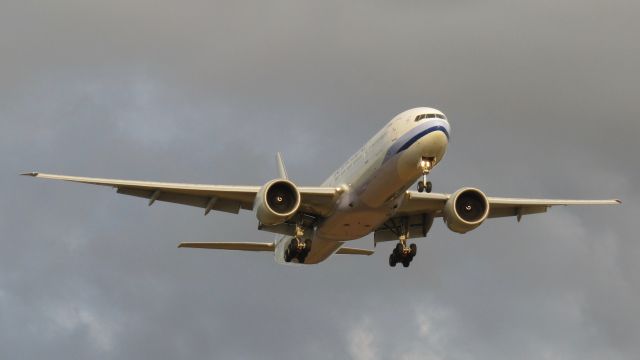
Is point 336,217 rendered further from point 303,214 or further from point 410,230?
point 410,230

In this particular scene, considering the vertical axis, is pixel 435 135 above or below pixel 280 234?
above

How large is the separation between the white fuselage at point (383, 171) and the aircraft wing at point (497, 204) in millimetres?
2276

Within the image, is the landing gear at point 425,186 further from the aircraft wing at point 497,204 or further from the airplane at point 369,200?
the aircraft wing at point 497,204

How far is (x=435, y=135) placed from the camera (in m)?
49.1

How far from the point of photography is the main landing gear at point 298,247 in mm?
53781

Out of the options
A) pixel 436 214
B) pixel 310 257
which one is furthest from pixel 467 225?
pixel 310 257

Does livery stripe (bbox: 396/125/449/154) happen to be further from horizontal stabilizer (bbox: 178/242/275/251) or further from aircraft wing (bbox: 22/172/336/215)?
horizontal stabilizer (bbox: 178/242/275/251)

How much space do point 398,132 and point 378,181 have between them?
1.92 metres

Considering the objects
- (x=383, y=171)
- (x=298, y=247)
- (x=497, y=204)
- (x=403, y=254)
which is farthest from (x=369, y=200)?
(x=497, y=204)

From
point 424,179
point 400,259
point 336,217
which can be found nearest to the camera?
point 424,179

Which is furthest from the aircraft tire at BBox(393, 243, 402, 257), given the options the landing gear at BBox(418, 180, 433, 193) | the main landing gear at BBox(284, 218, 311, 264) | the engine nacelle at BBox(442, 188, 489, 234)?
the landing gear at BBox(418, 180, 433, 193)

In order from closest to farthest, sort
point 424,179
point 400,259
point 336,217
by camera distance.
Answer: point 424,179, point 336,217, point 400,259

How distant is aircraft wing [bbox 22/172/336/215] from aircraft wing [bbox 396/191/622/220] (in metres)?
3.40

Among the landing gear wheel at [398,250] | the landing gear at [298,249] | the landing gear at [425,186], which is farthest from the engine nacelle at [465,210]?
the landing gear at [298,249]
